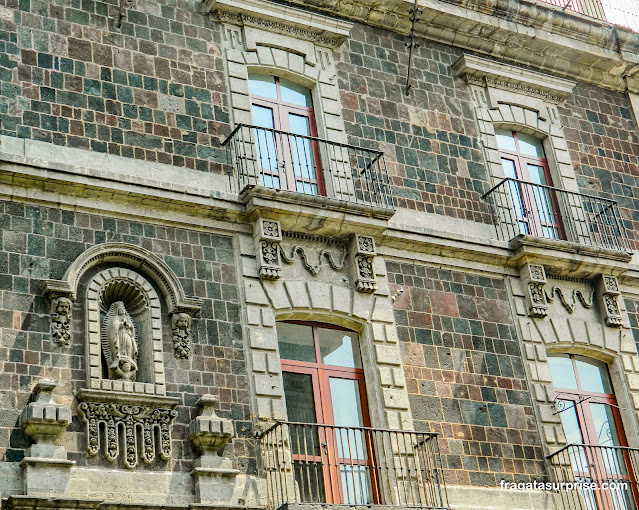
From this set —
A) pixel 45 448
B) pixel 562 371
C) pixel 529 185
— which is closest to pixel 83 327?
pixel 45 448

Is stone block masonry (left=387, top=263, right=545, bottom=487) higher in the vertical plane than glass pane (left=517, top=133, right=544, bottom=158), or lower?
lower

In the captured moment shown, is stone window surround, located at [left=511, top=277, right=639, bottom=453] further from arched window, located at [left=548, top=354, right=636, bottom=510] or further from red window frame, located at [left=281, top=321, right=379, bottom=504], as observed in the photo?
red window frame, located at [left=281, top=321, right=379, bottom=504]

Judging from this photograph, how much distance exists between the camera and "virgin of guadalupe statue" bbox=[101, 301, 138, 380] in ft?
41.9

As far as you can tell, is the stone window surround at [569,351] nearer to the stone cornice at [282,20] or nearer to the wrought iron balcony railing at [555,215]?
the wrought iron balcony railing at [555,215]

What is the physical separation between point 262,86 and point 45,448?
6450 millimetres

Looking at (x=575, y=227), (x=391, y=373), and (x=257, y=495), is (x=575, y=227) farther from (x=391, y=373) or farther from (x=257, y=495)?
(x=257, y=495)

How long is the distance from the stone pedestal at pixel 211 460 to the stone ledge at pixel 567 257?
5.33 m

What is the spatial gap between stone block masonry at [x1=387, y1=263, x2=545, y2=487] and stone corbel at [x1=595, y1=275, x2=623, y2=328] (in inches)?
61.7

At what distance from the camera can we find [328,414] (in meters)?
14.2

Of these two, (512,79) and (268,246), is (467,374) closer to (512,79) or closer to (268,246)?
(268,246)

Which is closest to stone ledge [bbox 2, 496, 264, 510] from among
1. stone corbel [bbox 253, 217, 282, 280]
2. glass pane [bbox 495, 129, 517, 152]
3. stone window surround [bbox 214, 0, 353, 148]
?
stone corbel [bbox 253, 217, 282, 280]

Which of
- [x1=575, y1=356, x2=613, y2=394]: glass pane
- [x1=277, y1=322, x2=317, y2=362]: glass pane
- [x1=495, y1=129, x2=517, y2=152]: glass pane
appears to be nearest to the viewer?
[x1=277, y1=322, x2=317, y2=362]: glass pane

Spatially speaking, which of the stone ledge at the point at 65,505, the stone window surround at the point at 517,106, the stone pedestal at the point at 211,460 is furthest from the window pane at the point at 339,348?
the stone window surround at the point at 517,106

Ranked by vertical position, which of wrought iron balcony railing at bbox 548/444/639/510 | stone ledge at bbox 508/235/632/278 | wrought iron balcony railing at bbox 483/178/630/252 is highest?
wrought iron balcony railing at bbox 483/178/630/252
